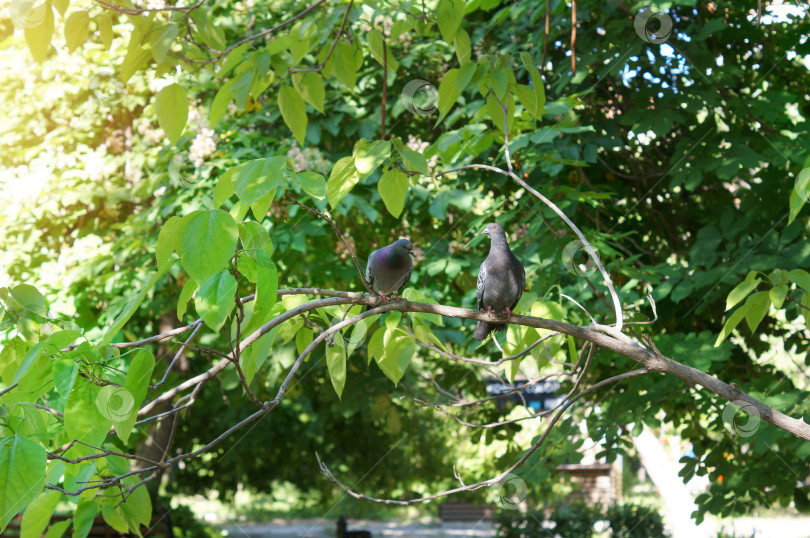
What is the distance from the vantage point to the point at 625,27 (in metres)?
3.69

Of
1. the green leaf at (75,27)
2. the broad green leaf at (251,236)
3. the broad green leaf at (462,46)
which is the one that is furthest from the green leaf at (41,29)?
the broad green leaf at (462,46)

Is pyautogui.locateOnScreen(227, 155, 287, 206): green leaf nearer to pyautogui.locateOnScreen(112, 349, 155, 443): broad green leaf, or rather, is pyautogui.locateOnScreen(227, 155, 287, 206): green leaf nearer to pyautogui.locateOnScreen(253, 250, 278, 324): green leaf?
pyautogui.locateOnScreen(253, 250, 278, 324): green leaf

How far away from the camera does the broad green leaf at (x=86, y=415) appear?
125 cm

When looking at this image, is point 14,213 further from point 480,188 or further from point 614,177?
point 614,177

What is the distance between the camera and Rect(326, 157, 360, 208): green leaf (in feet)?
5.23

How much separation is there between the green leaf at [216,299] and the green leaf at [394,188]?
2.18 ft

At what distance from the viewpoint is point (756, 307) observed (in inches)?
64.4

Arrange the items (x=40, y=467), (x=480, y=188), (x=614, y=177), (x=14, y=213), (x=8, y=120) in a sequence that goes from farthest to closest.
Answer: (x=8, y=120)
(x=14, y=213)
(x=614, y=177)
(x=480, y=188)
(x=40, y=467)

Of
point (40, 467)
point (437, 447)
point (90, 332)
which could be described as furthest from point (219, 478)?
point (40, 467)

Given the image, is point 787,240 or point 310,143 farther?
point 310,143

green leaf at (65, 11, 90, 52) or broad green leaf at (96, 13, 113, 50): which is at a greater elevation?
green leaf at (65, 11, 90, 52)

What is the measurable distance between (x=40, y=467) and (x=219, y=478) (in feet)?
24.2

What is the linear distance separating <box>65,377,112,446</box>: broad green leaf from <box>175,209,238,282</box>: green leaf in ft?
1.19

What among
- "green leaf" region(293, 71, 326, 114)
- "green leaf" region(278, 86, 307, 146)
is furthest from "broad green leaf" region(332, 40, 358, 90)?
"green leaf" region(278, 86, 307, 146)
